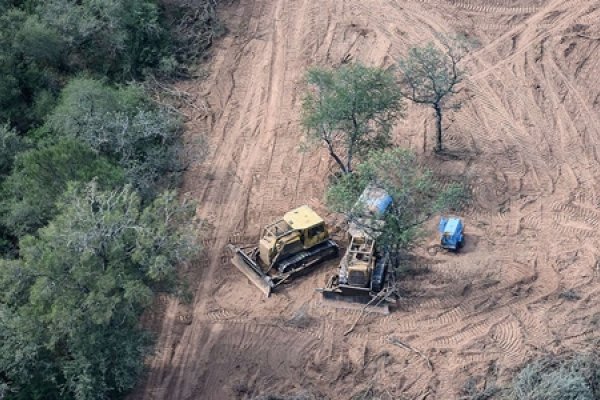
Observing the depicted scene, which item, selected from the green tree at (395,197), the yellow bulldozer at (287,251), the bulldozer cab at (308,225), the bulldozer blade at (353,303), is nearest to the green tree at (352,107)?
the green tree at (395,197)

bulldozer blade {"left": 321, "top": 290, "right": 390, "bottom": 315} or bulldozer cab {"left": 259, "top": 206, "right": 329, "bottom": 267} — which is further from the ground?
bulldozer cab {"left": 259, "top": 206, "right": 329, "bottom": 267}

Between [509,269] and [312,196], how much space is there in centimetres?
783

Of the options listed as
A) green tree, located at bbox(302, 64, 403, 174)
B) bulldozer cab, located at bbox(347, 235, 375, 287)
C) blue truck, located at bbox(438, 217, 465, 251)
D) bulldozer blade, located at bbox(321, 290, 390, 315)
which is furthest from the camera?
green tree, located at bbox(302, 64, 403, 174)

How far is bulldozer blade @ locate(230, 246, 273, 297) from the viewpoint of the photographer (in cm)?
2753

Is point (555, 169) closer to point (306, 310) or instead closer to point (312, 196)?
point (312, 196)

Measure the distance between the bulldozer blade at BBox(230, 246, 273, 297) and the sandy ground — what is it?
271mm

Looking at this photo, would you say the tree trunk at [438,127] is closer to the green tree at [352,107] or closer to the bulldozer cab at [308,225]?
the green tree at [352,107]

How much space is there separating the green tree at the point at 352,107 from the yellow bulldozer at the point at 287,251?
340cm

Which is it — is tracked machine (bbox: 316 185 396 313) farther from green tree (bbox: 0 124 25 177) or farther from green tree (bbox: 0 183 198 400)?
green tree (bbox: 0 124 25 177)

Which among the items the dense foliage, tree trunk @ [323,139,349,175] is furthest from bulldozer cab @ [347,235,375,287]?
the dense foliage

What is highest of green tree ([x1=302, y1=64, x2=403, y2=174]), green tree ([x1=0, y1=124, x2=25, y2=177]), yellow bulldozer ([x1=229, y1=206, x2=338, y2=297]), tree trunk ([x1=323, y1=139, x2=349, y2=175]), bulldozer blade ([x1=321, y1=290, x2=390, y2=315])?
green tree ([x1=302, y1=64, x2=403, y2=174])

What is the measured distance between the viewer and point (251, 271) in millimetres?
28062

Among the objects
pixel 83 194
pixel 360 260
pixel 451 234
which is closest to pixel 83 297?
pixel 83 194

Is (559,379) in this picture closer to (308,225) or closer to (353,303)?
(353,303)
